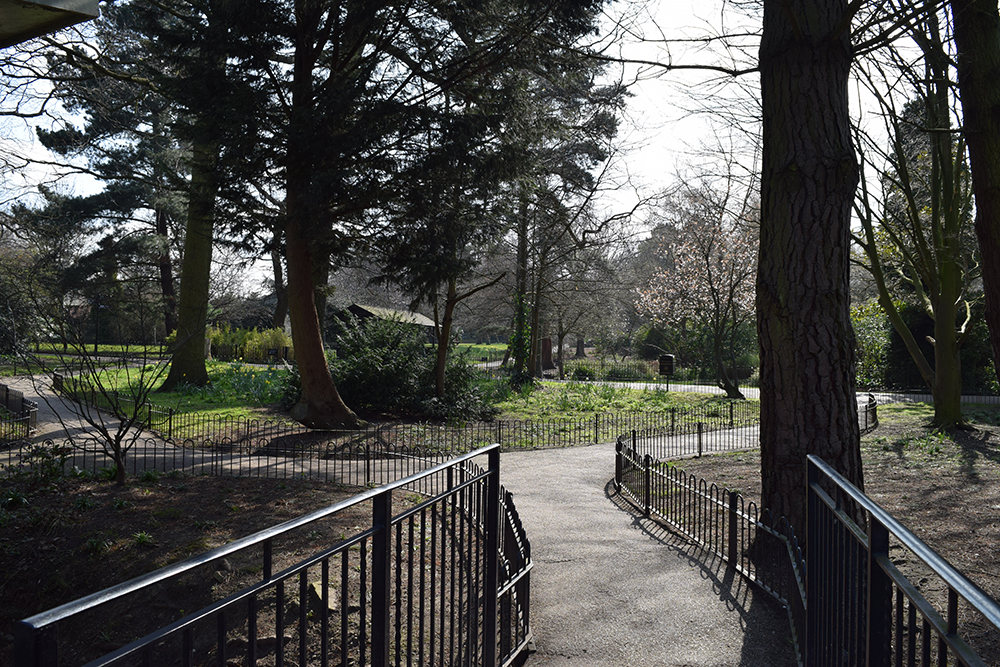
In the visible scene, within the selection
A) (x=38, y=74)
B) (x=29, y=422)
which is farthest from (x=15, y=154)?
(x=29, y=422)

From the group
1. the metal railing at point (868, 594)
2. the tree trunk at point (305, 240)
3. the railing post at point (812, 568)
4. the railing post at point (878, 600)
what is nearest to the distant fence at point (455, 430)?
the tree trunk at point (305, 240)

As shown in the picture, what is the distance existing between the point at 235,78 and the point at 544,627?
10799 millimetres

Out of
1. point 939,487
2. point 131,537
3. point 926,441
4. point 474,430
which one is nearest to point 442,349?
point 474,430

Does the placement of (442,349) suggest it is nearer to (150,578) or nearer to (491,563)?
(491,563)

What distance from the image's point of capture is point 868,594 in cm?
226

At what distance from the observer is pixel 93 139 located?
19.1 metres

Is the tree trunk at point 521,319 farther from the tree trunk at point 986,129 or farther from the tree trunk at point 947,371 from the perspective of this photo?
the tree trunk at point 986,129

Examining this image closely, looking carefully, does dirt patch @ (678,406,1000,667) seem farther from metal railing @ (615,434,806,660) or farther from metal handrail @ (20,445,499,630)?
metal handrail @ (20,445,499,630)

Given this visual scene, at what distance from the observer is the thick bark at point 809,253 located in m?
5.94

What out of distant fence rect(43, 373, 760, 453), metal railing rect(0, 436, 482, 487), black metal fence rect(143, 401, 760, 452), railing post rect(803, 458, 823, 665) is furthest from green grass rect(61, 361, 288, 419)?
railing post rect(803, 458, 823, 665)

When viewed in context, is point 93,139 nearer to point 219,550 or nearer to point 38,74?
point 38,74

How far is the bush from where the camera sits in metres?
17.0

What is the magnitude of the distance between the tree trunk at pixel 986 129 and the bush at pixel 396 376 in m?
12.3

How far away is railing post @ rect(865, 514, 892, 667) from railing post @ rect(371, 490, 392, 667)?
1656 mm
